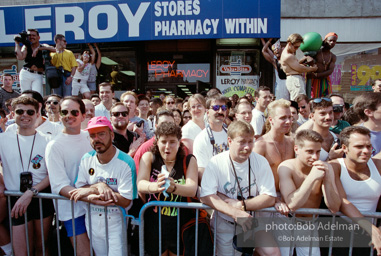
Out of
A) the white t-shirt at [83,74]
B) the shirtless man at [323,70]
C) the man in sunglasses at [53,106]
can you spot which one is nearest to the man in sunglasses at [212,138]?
the man in sunglasses at [53,106]

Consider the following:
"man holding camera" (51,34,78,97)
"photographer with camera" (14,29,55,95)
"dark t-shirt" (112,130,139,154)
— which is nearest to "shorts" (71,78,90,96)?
"man holding camera" (51,34,78,97)

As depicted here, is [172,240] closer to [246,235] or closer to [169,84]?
[246,235]

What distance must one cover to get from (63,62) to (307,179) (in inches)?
300

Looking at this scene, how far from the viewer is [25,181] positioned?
9.62 ft

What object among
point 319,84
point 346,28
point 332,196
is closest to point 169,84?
point 319,84

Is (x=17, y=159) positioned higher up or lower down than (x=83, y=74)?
lower down

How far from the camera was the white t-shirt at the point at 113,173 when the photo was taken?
2758mm

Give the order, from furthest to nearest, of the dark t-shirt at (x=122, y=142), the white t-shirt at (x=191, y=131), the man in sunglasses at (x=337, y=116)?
the man in sunglasses at (x=337, y=116) → the white t-shirt at (x=191, y=131) → the dark t-shirt at (x=122, y=142)

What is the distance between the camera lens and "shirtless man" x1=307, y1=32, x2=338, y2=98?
6500 mm

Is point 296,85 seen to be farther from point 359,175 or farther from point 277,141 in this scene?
point 359,175

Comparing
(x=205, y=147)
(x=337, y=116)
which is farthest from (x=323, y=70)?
(x=205, y=147)

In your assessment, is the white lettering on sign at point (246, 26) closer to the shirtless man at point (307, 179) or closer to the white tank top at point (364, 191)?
the shirtless man at point (307, 179)

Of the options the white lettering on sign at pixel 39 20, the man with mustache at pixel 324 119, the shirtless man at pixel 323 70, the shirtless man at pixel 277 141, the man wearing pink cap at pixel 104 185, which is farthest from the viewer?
the white lettering on sign at pixel 39 20

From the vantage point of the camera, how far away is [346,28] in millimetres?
9938
